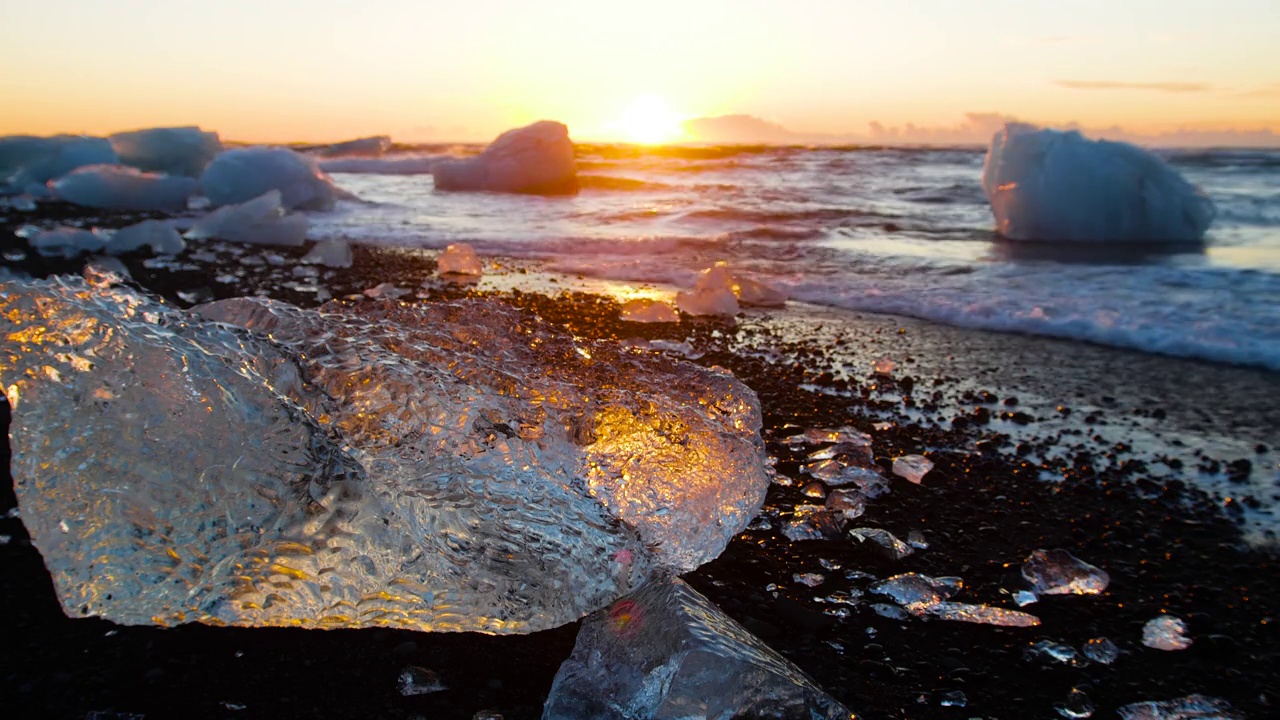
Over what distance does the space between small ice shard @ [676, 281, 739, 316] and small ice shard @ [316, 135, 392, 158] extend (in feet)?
83.8

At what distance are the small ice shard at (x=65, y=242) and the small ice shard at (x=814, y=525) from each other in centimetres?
818

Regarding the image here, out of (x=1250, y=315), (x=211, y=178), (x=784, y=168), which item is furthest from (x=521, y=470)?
(x=784, y=168)

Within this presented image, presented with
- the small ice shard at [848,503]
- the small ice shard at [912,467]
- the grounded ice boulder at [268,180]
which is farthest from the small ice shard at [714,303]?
the grounded ice boulder at [268,180]

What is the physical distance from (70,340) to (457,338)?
117 centimetres

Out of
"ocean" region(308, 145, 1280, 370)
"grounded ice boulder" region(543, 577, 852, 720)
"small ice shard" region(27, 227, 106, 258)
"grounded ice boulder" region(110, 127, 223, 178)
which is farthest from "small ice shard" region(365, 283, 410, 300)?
"grounded ice boulder" region(110, 127, 223, 178)

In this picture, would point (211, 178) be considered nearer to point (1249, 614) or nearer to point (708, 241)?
point (708, 241)

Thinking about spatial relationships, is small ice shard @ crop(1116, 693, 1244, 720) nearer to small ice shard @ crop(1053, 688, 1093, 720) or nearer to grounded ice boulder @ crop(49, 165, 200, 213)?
small ice shard @ crop(1053, 688, 1093, 720)

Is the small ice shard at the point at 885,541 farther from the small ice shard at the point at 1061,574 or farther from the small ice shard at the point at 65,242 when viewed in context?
→ the small ice shard at the point at 65,242

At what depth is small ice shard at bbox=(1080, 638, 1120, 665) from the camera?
1.97m

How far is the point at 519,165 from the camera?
55.6ft

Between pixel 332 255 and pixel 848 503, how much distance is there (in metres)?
6.39

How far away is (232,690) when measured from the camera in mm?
1731

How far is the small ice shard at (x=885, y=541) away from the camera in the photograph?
7.97 ft

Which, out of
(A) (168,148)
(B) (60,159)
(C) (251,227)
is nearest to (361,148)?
(A) (168,148)
